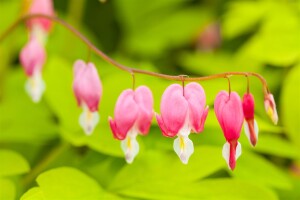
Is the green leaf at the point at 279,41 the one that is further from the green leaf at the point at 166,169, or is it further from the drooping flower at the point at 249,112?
the drooping flower at the point at 249,112

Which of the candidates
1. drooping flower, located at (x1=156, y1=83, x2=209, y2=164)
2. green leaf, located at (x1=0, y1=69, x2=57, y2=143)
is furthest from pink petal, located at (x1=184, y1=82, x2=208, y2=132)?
green leaf, located at (x1=0, y1=69, x2=57, y2=143)

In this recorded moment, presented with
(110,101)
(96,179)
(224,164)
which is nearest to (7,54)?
(110,101)

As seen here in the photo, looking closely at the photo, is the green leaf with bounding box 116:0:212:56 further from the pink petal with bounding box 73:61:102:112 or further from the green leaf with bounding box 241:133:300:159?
the pink petal with bounding box 73:61:102:112

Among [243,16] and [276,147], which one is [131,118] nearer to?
[276,147]

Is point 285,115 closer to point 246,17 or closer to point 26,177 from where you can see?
point 246,17

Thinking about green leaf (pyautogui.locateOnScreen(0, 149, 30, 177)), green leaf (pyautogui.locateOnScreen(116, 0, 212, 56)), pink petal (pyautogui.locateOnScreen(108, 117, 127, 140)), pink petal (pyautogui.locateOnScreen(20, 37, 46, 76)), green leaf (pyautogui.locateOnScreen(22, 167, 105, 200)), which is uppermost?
green leaf (pyautogui.locateOnScreen(116, 0, 212, 56))

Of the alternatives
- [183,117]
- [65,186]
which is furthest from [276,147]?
[65,186]
